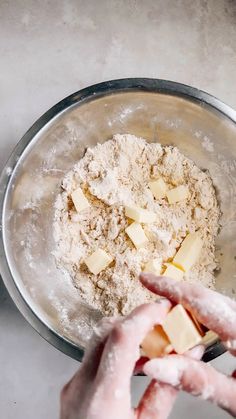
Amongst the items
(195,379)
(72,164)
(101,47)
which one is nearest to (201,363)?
(195,379)

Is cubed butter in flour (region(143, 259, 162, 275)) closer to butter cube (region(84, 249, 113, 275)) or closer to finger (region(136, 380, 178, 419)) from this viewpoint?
butter cube (region(84, 249, 113, 275))

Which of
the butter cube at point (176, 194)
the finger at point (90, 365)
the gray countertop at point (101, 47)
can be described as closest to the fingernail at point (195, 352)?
the finger at point (90, 365)

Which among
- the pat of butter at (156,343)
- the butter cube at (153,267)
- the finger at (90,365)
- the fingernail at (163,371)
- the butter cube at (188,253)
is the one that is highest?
the butter cube at (188,253)

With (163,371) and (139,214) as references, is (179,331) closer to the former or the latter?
(163,371)

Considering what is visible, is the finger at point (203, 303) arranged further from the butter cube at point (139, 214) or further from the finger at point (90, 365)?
the butter cube at point (139, 214)

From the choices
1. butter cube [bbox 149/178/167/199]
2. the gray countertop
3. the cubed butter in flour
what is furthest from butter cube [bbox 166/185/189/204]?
the gray countertop

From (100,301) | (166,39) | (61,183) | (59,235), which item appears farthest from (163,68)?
Answer: (100,301)

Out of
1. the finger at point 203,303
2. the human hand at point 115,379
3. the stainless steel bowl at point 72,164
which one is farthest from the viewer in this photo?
the stainless steel bowl at point 72,164
